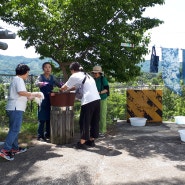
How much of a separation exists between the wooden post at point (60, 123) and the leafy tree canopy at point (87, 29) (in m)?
2.72

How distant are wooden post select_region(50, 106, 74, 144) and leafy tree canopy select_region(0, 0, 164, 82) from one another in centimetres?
272

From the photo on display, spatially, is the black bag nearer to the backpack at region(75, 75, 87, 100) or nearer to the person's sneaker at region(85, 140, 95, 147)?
the backpack at region(75, 75, 87, 100)

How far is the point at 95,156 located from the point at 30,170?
4.41ft

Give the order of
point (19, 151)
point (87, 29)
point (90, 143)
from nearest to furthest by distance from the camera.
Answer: point (19, 151) < point (90, 143) < point (87, 29)

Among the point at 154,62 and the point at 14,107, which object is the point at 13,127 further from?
the point at 154,62

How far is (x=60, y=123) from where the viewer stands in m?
6.64

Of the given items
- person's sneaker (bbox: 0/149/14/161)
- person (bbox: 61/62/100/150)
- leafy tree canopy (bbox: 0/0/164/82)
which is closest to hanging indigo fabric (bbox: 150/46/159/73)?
leafy tree canopy (bbox: 0/0/164/82)

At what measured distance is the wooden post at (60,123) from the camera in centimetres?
662

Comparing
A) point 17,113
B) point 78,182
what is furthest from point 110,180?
point 17,113

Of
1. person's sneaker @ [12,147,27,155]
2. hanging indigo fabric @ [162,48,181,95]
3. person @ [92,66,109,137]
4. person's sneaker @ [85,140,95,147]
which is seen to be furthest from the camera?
hanging indigo fabric @ [162,48,181,95]

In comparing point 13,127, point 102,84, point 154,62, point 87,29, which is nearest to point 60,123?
point 13,127

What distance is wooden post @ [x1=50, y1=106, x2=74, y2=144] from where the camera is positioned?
6.62 metres

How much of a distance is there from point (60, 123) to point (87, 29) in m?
3.20

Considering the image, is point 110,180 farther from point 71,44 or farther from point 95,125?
point 71,44
